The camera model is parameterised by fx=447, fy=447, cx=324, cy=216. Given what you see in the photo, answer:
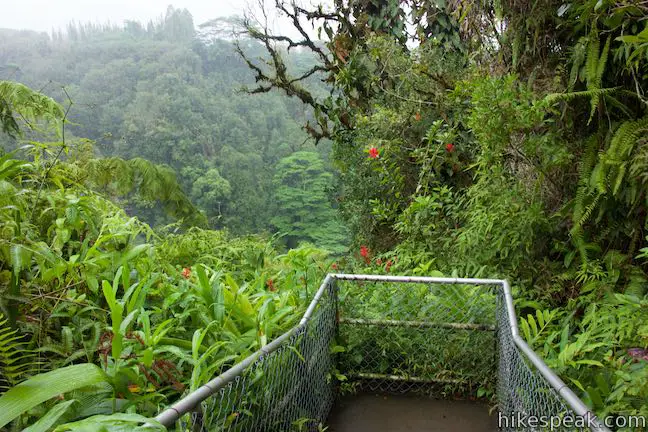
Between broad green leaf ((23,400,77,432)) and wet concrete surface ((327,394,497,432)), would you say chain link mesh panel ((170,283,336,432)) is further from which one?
broad green leaf ((23,400,77,432))

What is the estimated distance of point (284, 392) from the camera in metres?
1.64

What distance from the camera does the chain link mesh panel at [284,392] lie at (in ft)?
4.08

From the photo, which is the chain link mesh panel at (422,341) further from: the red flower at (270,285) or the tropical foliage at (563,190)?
the red flower at (270,285)

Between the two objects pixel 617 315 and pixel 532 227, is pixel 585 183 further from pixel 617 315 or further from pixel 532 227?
pixel 617 315

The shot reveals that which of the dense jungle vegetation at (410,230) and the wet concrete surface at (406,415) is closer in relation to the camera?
the dense jungle vegetation at (410,230)

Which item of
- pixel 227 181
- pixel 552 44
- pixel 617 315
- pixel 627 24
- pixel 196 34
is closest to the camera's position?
pixel 617 315

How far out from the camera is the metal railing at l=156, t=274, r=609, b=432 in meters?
1.75

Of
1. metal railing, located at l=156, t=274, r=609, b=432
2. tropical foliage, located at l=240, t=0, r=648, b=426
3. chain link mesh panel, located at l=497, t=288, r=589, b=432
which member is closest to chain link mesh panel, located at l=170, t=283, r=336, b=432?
metal railing, located at l=156, t=274, r=609, b=432

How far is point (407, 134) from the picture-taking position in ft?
16.9

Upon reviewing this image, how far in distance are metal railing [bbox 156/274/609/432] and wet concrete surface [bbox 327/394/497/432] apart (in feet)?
0.20

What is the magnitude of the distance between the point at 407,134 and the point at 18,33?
51564mm

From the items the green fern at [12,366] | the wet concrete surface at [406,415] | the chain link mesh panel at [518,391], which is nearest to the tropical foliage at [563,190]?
the chain link mesh panel at [518,391]

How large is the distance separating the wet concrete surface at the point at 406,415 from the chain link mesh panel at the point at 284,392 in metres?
0.11

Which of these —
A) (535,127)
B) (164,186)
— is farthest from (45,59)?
(535,127)
